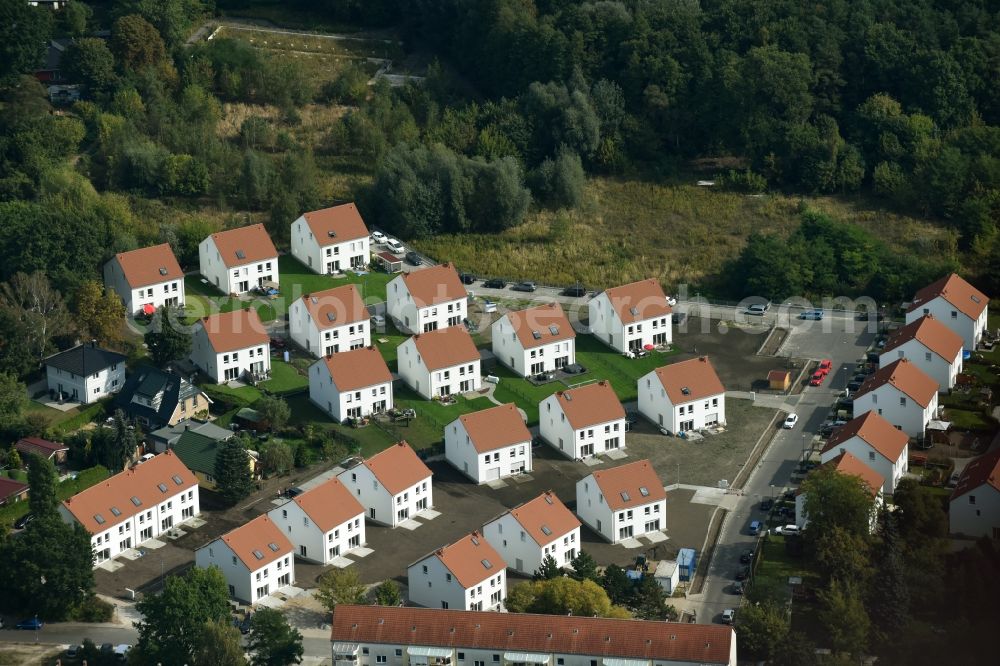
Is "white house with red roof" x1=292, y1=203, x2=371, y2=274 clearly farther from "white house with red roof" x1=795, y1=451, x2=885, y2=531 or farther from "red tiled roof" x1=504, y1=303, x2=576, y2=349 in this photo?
"white house with red roof" x1=795, y1=451, x2=885, y2=531

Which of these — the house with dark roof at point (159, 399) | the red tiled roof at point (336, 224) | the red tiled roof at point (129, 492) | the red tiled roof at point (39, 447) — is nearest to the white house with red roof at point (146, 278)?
the red tiled roof at point (336, 224)

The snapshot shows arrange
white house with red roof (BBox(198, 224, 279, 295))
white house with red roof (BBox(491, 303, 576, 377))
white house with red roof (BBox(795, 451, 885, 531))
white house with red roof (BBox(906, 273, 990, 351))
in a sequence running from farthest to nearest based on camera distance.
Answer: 1. white house with red roof (BBox(198, 224, 279, 295))
2. white house with red roof (BBox(906, 273, 990, 351))
3. white house with red roof (BBox(491, 303, 576, 377))
4. white house with red roof (BBox(795, 451, 885, 531))

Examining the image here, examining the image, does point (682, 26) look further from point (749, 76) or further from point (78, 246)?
point (78, 246)

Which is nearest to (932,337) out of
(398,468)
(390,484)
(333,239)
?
(398,468)

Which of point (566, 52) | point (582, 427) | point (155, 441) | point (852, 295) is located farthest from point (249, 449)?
point (566, 52)

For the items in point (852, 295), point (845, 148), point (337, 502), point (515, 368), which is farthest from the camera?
point (845, 148)

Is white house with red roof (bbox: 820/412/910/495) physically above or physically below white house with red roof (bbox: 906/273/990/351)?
below

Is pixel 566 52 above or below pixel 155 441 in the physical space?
above

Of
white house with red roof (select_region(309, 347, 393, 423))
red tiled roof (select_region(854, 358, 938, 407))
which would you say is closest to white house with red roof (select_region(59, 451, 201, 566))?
white house with red roof (select_region(309, 347, 393, 423))
